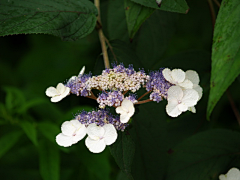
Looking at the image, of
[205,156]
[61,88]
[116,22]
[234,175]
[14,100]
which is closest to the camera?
[61,88]

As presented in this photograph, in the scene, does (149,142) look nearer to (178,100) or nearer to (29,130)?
(178,100)

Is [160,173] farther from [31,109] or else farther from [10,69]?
[10,69]

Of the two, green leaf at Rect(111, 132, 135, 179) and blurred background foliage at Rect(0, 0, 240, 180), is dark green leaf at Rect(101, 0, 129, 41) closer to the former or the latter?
blurred background foliage at Rect(0, 0, 240, 180)

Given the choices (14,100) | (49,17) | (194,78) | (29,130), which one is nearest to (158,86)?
(194,78)

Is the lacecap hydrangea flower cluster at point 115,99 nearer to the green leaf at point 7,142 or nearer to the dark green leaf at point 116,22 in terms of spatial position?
the dark green leaf at point 116,22

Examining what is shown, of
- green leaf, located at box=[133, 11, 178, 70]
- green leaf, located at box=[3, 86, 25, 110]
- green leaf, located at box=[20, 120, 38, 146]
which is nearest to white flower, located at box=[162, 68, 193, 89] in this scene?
green leaf, located at box=[133, 11, 178, 70]

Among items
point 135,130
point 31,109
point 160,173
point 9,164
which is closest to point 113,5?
point 135,130
